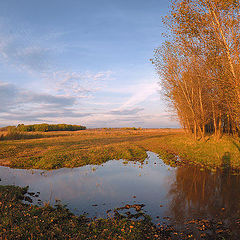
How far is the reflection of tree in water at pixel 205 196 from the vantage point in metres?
8.59

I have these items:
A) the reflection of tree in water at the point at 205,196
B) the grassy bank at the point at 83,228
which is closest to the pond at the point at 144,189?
the reflection of tree in water at the point at 205,196

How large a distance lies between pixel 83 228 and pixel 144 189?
251 inches

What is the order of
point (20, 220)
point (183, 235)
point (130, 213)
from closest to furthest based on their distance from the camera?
point (183, 235) < point (20, 220) < point (130, 213)

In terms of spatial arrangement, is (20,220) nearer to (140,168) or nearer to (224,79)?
(140,168)

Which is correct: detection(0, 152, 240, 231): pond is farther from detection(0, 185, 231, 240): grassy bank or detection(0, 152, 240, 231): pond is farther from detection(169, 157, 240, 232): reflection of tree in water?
detection(0, 185, 231, 240): grassy bank

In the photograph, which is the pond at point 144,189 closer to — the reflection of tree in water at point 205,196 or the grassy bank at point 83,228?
the reflection of tree in water at point 205,196

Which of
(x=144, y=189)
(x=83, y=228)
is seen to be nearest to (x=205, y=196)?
(x=144, y=189)

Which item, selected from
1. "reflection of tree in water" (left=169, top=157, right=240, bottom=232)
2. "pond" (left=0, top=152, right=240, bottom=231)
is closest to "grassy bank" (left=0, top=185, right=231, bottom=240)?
"pond" (left=0, top=152, right=240, bottom=231)

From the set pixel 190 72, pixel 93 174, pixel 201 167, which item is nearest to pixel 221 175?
pixel 201 167

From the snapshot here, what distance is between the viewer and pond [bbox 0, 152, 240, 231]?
909 centimetres

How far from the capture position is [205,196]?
1086cm

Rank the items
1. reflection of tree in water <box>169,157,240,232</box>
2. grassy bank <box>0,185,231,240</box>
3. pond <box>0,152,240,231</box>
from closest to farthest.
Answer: grassy bank <box>0,185,231,240</box> < reflection of tree in water <box>169,157,240,232</box> < pond <box>0,152,240,231</box>

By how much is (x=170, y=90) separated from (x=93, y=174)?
29153 mm

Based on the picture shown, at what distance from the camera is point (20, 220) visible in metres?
7.31
